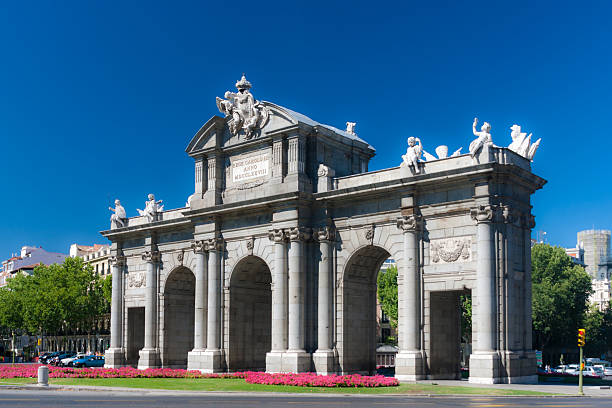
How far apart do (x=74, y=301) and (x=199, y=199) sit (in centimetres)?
5153

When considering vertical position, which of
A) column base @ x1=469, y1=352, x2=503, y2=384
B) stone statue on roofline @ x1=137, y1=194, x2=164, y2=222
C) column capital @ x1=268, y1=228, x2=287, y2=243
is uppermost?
stone statue on roofline @ x1=137, y1=194, x2=164, y2=222

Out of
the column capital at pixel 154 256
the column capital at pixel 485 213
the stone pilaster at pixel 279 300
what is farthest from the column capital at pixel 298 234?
the column capital at pixel 154 256

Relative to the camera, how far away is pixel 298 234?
153 ft

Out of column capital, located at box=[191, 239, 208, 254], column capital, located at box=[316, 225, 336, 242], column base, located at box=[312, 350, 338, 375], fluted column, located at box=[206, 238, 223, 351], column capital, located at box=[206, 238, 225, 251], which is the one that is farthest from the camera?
column capital, located at box=[191, 239, 208, 254]

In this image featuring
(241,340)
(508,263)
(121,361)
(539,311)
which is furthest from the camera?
(539,311)

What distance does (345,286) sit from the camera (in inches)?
1823

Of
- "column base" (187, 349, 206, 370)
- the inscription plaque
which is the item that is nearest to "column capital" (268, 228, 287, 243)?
the inscription plaque

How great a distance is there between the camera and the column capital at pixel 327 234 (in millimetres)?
46719

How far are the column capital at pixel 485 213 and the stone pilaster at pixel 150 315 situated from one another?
28.1 metres

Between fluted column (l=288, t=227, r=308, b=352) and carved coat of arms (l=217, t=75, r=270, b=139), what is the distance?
833 cm

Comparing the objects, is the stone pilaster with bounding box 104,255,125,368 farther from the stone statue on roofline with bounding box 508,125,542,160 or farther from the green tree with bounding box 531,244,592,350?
the green tree with bounding box 531,244,592,350

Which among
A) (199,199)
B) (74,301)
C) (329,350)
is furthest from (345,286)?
(74,301)

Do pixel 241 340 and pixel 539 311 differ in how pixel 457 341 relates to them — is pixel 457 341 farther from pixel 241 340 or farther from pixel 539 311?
pixel 539 311

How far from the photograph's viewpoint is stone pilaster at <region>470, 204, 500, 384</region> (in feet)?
125
